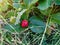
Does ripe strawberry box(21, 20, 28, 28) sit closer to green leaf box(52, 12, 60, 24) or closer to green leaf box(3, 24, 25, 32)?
green leaf box(3, 24, 25, 32)

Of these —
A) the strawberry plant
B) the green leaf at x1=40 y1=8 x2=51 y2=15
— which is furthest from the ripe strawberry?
the green leaf at x1=40 y1=8 x2=51 y2=15

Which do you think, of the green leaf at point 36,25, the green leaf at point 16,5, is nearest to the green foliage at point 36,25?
the green leaf at point 36,25

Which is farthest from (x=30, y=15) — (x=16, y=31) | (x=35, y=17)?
(x=16, y=31)

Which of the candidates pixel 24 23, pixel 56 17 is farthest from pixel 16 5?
pixel 56 17

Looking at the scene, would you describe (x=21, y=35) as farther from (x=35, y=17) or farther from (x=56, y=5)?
(x=56, y=5)

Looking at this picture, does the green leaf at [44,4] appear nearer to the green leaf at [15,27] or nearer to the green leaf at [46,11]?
the green leaf at [46,11]

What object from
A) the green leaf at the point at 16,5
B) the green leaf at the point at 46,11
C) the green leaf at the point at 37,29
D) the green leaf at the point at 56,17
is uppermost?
the green leaf at the point at 16,5

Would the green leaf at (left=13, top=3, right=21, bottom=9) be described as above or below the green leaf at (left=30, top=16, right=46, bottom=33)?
above

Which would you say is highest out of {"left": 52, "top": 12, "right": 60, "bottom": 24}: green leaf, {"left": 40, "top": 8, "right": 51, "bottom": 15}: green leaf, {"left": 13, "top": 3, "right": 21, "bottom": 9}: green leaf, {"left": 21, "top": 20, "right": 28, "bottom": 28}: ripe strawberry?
{"left": 13, "top": 3, "right": 21, "bottom": 9}: green leaf
